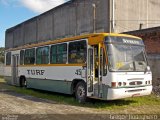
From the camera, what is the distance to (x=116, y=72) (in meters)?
12.6

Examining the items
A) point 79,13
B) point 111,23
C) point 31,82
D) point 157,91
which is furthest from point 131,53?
point 79,13

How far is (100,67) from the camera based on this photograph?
1310 cm

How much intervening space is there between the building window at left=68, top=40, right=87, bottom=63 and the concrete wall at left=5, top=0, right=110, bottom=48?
18.5m

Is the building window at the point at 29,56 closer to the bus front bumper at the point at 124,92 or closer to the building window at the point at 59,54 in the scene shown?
the building window at the point at 59,54

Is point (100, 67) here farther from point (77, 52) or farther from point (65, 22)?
point (65, 22)

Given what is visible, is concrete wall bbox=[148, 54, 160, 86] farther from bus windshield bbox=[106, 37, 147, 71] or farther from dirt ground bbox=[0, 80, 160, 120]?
dirt ground bbox=[0, 80, 160, 120]

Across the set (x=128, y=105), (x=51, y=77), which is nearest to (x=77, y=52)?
(x=51, y=77)

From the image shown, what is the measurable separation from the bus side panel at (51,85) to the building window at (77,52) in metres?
1.27

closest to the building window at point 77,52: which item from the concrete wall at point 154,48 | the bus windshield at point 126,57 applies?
the bus windshield at point 126,57

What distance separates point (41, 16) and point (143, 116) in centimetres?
3987

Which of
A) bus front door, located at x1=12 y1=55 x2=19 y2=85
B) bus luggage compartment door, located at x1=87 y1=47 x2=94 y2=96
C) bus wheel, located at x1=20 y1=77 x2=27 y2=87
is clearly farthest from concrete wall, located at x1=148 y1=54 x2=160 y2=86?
bus front door, located at x1=12 y1=55 x2=19 y2=85

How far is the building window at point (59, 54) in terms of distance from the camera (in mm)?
16094

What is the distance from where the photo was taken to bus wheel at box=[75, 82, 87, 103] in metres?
14.2

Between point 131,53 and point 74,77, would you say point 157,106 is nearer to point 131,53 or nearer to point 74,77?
point 131,53
